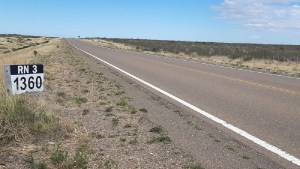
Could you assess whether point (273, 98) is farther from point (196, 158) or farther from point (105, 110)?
point (196, 158)

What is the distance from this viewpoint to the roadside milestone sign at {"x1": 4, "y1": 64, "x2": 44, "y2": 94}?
7.84m

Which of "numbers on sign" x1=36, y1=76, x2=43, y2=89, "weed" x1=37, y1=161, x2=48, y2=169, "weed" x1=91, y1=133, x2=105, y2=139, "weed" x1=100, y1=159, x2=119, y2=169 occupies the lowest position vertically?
"weed" x1=91, y1=133, x2=105, y2=139

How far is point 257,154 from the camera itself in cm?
661

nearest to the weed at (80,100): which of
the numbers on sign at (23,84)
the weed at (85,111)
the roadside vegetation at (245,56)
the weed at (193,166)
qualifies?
the weed at (85,111)

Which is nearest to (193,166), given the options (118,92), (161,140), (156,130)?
(161,140)

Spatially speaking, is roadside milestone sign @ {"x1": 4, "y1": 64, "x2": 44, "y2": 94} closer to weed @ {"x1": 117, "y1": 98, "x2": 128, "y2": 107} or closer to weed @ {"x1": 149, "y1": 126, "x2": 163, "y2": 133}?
weed @ {"x1": 149, "y1": 126, "x2": 163, "y2": 133}

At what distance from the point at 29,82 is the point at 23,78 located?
174 mm

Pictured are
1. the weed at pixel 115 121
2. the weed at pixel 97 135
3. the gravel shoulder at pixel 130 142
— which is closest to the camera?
the gravel shoulder at pixel 130 142

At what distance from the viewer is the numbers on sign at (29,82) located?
7914 millimetres

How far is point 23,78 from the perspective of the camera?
8.02 m

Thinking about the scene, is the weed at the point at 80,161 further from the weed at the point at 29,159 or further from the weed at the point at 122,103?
the weed at the point at 122,103

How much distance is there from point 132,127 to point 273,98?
575 cm

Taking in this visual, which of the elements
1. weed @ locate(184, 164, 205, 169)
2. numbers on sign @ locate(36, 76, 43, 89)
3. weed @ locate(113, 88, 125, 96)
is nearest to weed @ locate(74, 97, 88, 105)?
weed @ locate(113, 88, 125, 96)

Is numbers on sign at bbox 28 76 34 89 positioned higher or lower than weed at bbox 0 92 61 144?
higher
